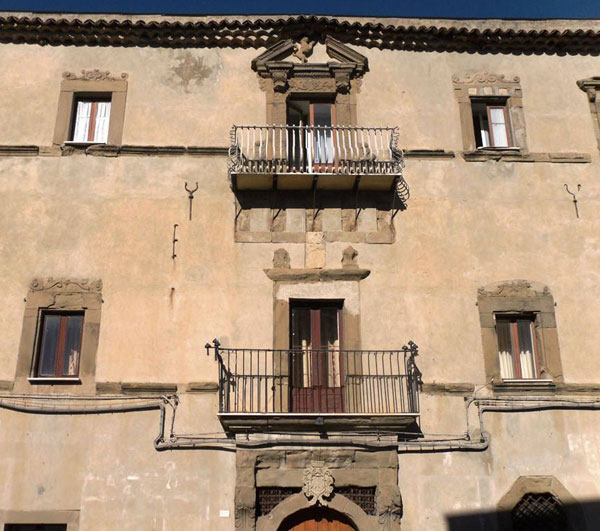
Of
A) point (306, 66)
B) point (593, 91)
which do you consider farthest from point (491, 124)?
point (306, 66)

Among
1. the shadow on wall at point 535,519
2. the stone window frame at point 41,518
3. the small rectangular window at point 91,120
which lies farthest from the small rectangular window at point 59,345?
the shadow on wall at point 535,519

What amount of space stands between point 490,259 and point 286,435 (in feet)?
14.9

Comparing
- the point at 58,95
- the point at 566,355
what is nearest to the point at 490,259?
the point at 566,355

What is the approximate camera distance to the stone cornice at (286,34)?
13.9m

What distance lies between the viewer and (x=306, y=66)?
13.8 metres

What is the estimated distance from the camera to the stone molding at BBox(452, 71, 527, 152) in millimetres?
13559

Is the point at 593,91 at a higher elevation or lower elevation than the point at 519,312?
higher

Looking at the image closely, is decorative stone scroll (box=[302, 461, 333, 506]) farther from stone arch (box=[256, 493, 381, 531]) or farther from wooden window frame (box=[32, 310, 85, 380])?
wooden window frame (box=[32, 310, 85, 380])

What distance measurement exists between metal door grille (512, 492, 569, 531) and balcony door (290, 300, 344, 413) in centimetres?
308

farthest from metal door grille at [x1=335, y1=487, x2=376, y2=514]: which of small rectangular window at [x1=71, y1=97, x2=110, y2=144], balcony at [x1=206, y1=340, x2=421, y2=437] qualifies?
small rectangular window at [x1=71, y1=97, x2=110, y2=144]

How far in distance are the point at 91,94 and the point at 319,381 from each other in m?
6.70

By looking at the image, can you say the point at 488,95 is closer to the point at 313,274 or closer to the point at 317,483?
the point at 313,274

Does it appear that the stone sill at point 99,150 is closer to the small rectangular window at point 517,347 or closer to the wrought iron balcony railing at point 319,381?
the wrought iron balcony railing at point 319,381

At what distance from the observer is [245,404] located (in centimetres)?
1149
